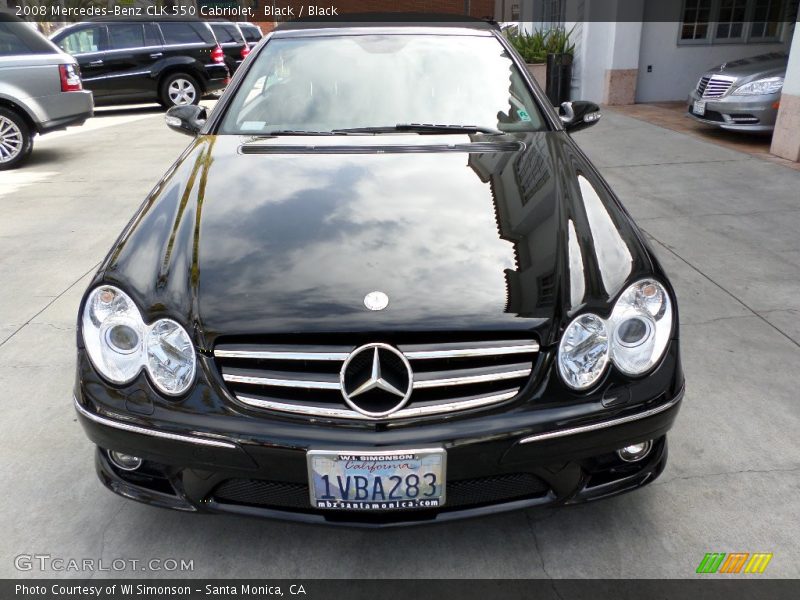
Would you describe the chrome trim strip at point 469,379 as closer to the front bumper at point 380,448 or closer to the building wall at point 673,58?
the front bumper at point 380,448

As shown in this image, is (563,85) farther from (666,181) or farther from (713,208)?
(713,208)

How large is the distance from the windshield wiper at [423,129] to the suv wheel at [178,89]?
10356 millimetres

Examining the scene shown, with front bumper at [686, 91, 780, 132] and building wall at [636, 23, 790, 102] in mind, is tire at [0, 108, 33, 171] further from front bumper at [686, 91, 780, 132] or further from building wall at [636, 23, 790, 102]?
building wall at [636, 23, 790, 102]

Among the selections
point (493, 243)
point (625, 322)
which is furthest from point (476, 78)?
point (625, 322)

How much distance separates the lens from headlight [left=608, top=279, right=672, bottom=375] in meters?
1.98

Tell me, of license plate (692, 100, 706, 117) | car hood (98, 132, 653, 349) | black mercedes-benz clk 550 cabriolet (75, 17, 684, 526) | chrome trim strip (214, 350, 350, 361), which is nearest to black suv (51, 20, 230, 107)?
license plate (692, 100, 706, 117)

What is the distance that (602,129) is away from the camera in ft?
31.7

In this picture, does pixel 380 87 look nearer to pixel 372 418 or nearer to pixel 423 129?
pixel 423 129

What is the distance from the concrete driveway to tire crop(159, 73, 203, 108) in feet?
25.6

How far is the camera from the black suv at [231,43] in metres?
14.3

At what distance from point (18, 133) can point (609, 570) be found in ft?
25.7

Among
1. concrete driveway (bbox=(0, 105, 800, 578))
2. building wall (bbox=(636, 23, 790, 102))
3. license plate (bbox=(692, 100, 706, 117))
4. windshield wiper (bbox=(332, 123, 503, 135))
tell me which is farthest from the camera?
building wall (bbox=(636, 23, 790, 102))

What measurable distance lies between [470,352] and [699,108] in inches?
317

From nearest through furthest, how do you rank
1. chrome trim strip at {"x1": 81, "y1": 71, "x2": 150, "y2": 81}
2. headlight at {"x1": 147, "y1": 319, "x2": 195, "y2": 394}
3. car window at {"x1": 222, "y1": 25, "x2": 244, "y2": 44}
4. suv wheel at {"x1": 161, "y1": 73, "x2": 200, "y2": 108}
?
headlight at {"x1": 147, "y1": 319, "x2": 195, "y2": 394}, chrome trim strip at {"x1": 81, "y1": 71, "x2": 150, "y2": 81}, suv wheel at {"x1": 161, "y1": 73, "x2": 200, "y2": 108}, car window at {"x1": 222, "y1": 25, "x2": 244, "y2": 44}
